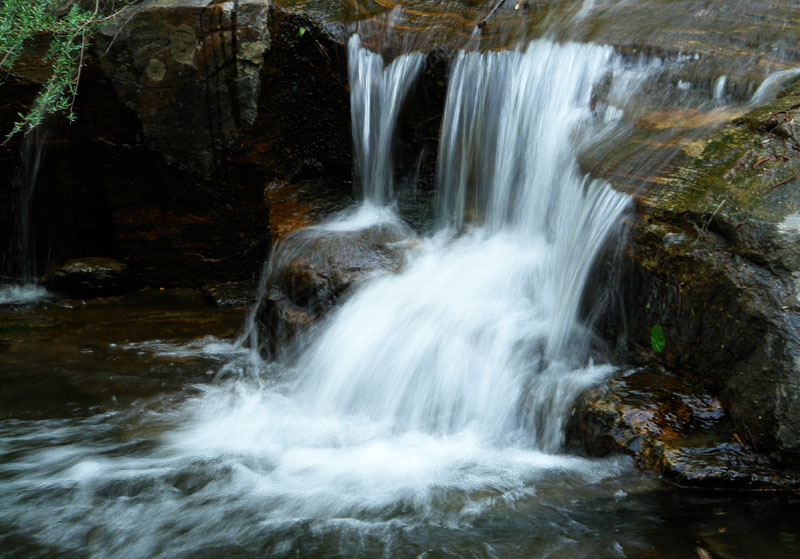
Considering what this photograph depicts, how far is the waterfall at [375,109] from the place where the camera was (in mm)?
5531

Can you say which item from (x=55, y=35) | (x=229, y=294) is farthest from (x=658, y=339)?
(x=55, y=35)

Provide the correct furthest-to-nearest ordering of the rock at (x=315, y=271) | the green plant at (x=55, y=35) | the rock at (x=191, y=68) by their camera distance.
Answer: the rock at (x=191, y=68) < the green plant at (x=55, y=35) < the rock at (x=315, y=271)

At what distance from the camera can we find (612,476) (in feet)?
9.61

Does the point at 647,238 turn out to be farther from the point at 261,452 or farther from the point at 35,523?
the point at 35,523

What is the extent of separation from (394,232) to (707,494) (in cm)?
297

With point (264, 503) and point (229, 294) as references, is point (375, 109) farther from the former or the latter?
point (264, 503)

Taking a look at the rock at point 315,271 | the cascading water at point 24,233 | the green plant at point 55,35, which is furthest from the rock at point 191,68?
the rock at point 315,271

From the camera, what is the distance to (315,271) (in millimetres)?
4637

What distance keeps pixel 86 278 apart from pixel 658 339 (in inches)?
210

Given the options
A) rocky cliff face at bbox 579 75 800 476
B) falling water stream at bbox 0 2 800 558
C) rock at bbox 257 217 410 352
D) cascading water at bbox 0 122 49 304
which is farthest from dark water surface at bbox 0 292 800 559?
cascading water at bbox 0 122 49 304

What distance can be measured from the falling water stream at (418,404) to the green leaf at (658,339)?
275 mm

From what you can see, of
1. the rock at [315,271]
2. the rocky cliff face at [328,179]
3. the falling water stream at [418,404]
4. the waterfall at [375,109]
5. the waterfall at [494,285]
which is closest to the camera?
the falling water stream at [418,404]

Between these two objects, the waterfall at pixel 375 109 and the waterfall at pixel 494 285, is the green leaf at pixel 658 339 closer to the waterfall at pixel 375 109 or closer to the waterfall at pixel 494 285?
the waterfall at pixel 494 285

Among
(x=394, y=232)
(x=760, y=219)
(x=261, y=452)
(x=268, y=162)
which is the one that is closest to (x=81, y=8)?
(x=268, y=162)
